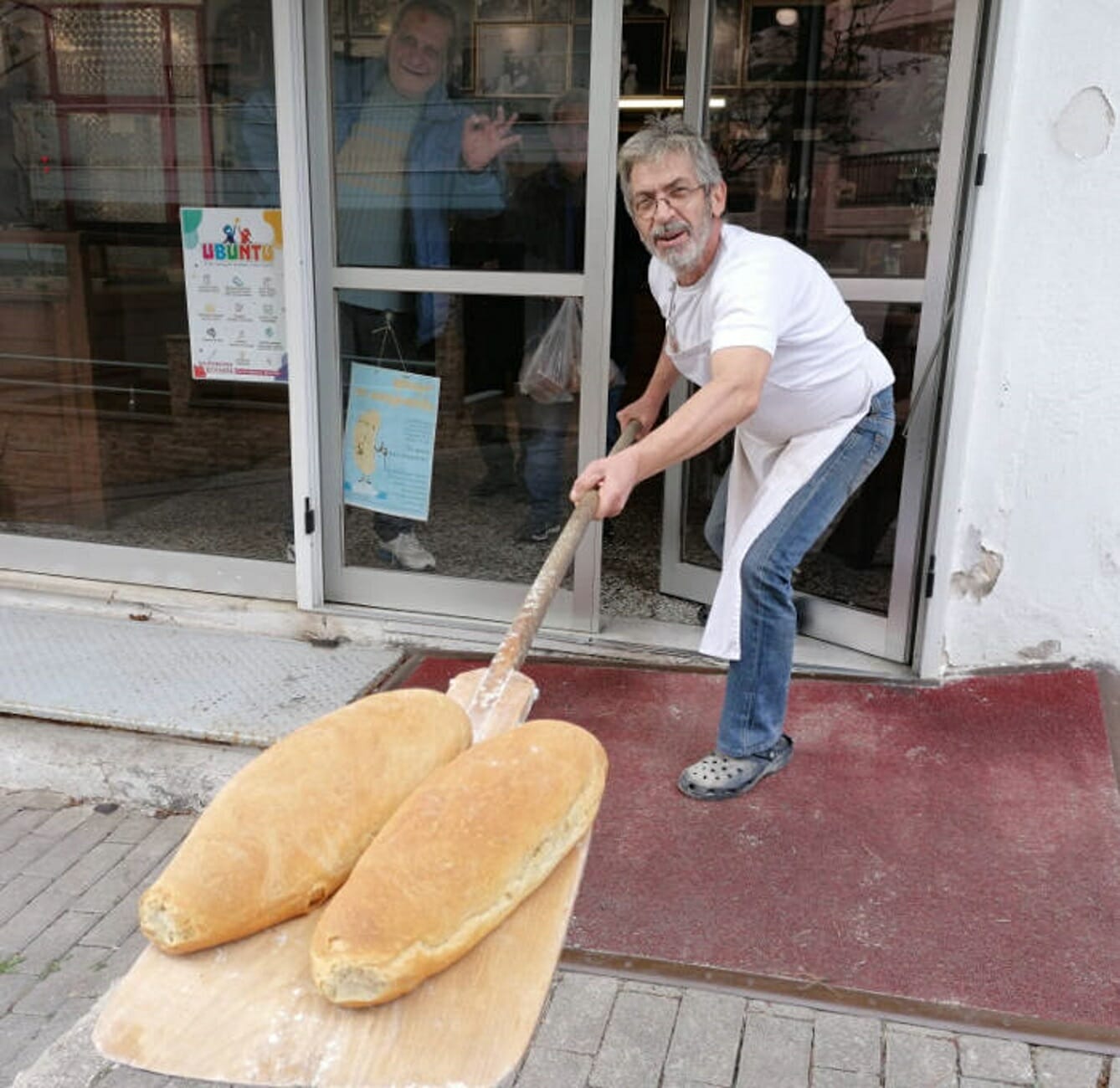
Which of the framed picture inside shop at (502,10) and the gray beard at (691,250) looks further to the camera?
the framed picture inside shop at (502,10)

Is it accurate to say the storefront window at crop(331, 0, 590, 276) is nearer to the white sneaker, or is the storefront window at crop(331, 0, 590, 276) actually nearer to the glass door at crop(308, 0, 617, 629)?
the glass door at crop(308, 0, 617, 629)

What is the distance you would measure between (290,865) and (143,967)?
22 cm

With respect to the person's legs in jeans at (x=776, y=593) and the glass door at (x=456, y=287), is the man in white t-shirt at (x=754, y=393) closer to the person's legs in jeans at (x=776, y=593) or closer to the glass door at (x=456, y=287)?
the person's legs in jeans at (x=776, y=593)

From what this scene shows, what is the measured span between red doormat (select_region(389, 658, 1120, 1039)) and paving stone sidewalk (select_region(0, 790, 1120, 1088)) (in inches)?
3.7

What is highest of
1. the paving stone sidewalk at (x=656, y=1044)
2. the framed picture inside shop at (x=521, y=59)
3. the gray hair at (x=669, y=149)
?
the framed picture inside shop at (x=521, y=59)

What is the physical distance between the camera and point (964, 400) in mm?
3471

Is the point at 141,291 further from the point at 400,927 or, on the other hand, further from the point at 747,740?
the point at 400,927

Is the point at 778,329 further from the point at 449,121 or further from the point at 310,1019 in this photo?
the point at 310,1019

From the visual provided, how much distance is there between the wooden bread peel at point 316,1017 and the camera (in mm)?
1263

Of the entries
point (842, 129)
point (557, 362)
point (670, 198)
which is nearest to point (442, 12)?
point (557, 362)

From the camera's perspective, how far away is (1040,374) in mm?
3445

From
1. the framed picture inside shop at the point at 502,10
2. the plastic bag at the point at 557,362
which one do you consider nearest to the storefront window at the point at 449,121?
the framed picture inside shop at the point at 502,10

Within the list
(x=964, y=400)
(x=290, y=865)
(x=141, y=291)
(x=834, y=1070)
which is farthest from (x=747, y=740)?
(x=141, y=291)

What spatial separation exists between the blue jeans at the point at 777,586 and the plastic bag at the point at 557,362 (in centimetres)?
112
